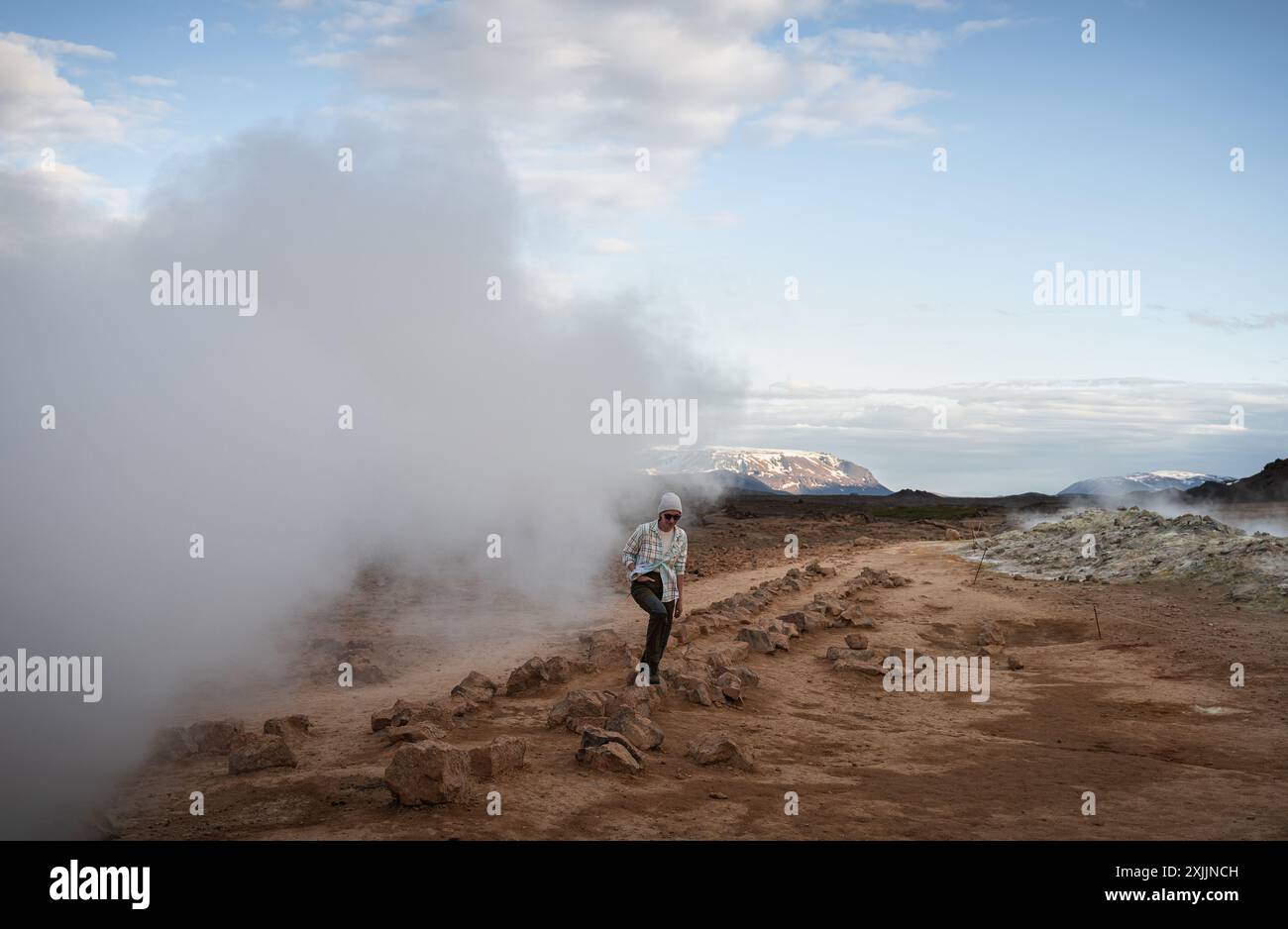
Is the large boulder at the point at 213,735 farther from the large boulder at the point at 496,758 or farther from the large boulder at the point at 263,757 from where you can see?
the large boulder at the point at 496,758

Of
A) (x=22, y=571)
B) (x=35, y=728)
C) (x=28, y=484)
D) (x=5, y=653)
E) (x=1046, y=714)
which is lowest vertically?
(x=1046, y=714)

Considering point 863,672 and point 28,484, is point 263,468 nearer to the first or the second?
point 28,484

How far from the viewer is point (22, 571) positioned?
6637 millimetres

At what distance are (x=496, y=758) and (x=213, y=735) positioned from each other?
2.59 metres

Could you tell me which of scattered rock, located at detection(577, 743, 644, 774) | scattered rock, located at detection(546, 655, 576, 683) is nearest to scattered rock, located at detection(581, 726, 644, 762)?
scattered rock, located at detection(577, 743, 644, 774)

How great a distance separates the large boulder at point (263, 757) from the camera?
6.36 meters

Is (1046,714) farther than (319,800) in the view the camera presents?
Yes

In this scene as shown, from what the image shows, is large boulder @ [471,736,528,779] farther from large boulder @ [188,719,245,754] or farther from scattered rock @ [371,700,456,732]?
large boulder @ [188,719,245,754]

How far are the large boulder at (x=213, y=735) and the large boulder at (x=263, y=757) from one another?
1.63 feet

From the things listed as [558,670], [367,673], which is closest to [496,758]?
[558,670]

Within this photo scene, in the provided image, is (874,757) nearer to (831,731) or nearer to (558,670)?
(831,731)

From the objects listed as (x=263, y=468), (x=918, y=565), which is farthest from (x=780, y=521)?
(x=263, y=468)

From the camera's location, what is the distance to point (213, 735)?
7.05 m
